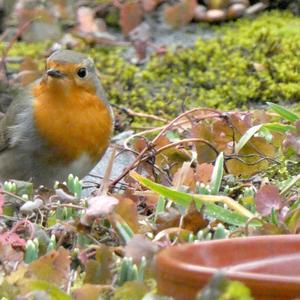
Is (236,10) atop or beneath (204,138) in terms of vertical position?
beneath

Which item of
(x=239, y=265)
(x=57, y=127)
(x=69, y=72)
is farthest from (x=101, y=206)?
(x=69, y=72)

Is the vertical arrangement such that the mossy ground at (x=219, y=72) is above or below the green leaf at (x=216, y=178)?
below

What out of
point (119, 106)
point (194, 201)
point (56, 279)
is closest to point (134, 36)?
point (119, 106)

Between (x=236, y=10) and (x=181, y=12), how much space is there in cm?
30

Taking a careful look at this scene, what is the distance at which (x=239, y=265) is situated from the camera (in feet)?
5.86

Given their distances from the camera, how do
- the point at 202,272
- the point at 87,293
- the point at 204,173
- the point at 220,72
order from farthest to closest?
the point at 220,72 < the point at 204,173 < the point at 87,293 < the point at 202,272

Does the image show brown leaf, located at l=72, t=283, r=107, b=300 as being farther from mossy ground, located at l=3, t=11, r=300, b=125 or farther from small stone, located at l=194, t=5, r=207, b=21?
small stone, located at l=194, t=5, r=207, b=21

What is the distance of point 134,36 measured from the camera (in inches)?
216

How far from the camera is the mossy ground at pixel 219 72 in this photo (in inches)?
190

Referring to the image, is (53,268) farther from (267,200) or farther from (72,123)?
(72,123)

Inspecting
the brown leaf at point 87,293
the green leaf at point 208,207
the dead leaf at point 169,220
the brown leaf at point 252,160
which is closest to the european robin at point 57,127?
Result: the brown leaf at point 252,160

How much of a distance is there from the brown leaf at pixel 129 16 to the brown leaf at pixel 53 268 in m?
3.43

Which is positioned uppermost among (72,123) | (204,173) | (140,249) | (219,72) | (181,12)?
(140,249)

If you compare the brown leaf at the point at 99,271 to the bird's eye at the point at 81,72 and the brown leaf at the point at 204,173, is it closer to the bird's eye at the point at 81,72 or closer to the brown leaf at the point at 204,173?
the brown leaf at the point at 204,173
